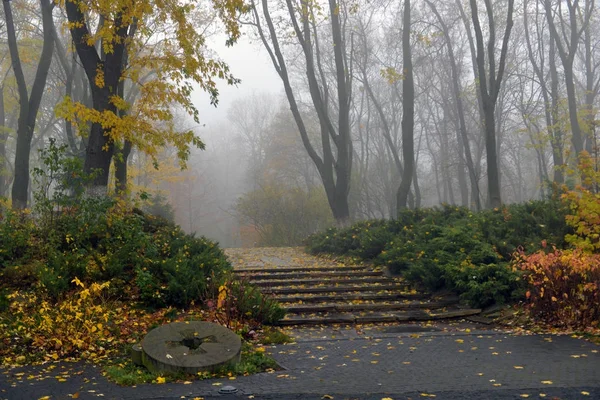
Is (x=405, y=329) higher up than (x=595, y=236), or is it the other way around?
(x=595, y=236)

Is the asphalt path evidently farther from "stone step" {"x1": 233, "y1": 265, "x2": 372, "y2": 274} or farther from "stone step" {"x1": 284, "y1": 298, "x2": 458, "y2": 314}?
"stone step" {"x1": 233, "y1": 265, "x2": 372, "y2": 274}

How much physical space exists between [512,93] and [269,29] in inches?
768

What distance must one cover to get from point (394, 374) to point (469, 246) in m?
6.72

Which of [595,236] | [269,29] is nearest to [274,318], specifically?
[595,236]

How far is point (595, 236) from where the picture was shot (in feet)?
30.0

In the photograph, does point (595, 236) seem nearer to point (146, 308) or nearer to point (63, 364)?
point (146, 308)

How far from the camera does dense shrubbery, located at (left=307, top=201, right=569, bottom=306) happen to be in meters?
10.8

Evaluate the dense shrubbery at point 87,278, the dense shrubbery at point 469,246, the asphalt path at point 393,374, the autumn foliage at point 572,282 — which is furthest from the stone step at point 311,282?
the asphalt path at point 393,374

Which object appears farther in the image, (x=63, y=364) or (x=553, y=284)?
(x=553, y=284)

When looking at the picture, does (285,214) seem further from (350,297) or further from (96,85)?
(96,85)

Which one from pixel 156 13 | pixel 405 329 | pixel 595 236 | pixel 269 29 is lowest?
pixel 405 329

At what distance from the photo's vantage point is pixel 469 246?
40.8ft

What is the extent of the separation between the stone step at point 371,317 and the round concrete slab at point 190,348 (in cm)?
311

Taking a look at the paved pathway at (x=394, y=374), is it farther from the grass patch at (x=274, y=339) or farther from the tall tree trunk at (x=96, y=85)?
the tall tree trunk at (x=96, y=85)
